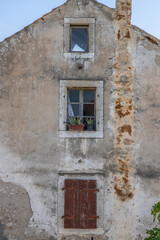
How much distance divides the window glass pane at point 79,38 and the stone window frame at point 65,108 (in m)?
1.04

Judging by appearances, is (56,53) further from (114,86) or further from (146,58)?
(146,58)

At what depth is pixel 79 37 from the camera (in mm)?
8914

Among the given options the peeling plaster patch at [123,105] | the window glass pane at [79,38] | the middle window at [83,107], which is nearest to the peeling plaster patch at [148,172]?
the peeling plaster patch at [123,105]

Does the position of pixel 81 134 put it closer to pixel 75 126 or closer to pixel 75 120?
pixel 75 126

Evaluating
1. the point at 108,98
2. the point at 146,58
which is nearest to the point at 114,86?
the point at 108,98

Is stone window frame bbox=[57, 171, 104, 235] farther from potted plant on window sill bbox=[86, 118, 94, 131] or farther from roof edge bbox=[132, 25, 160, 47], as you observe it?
roof edge bbox=[132, 25, 160, 47]

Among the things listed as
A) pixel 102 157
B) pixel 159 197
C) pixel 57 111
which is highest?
pixel 57 111

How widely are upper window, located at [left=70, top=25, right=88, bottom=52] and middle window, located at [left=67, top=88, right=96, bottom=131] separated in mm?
1211

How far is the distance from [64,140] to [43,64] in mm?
2074

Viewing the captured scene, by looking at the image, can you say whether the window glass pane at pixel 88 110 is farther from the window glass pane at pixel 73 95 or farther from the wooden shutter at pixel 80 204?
the wooden shutter at pixel 80 204

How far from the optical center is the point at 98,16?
344 inches

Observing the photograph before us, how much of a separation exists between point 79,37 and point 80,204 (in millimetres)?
4426

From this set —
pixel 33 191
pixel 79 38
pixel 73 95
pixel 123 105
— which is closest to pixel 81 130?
pixel 73 95

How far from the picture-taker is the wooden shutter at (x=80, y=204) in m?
8.05
